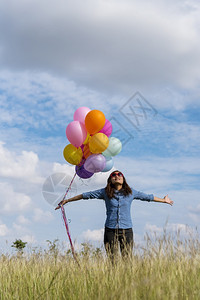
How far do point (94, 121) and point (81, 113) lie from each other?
56 cm

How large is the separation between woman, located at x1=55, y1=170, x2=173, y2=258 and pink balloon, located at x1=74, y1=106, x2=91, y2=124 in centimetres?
135

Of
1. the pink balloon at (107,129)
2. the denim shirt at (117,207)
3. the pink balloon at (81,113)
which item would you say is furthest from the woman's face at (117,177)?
the pink balloon at (81,113)

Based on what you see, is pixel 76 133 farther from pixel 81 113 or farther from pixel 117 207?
pixel 117 207

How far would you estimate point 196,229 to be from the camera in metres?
5.16

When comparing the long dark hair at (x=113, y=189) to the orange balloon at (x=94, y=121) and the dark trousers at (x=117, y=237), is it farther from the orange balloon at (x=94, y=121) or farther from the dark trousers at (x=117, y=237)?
the orange balloon at (x=94, y=121)

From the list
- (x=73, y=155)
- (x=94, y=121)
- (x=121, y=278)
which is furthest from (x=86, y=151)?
(x=121, y=278)

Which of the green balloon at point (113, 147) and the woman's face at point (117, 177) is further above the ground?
the green balloon at point (113, 147)

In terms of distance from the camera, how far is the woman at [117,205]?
5906 millimetres

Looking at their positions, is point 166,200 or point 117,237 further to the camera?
point 166,200

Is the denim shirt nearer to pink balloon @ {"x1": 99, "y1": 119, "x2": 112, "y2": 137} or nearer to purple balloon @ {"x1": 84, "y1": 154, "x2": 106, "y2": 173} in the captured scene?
purple balloon @ {"x1": 84, "y1": 154, "x2": 106, "y2": 173}

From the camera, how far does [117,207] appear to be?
6023 mm

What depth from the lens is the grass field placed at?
3703 mm

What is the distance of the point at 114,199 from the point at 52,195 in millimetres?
1404

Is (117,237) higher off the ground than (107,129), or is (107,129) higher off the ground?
(107,129)
